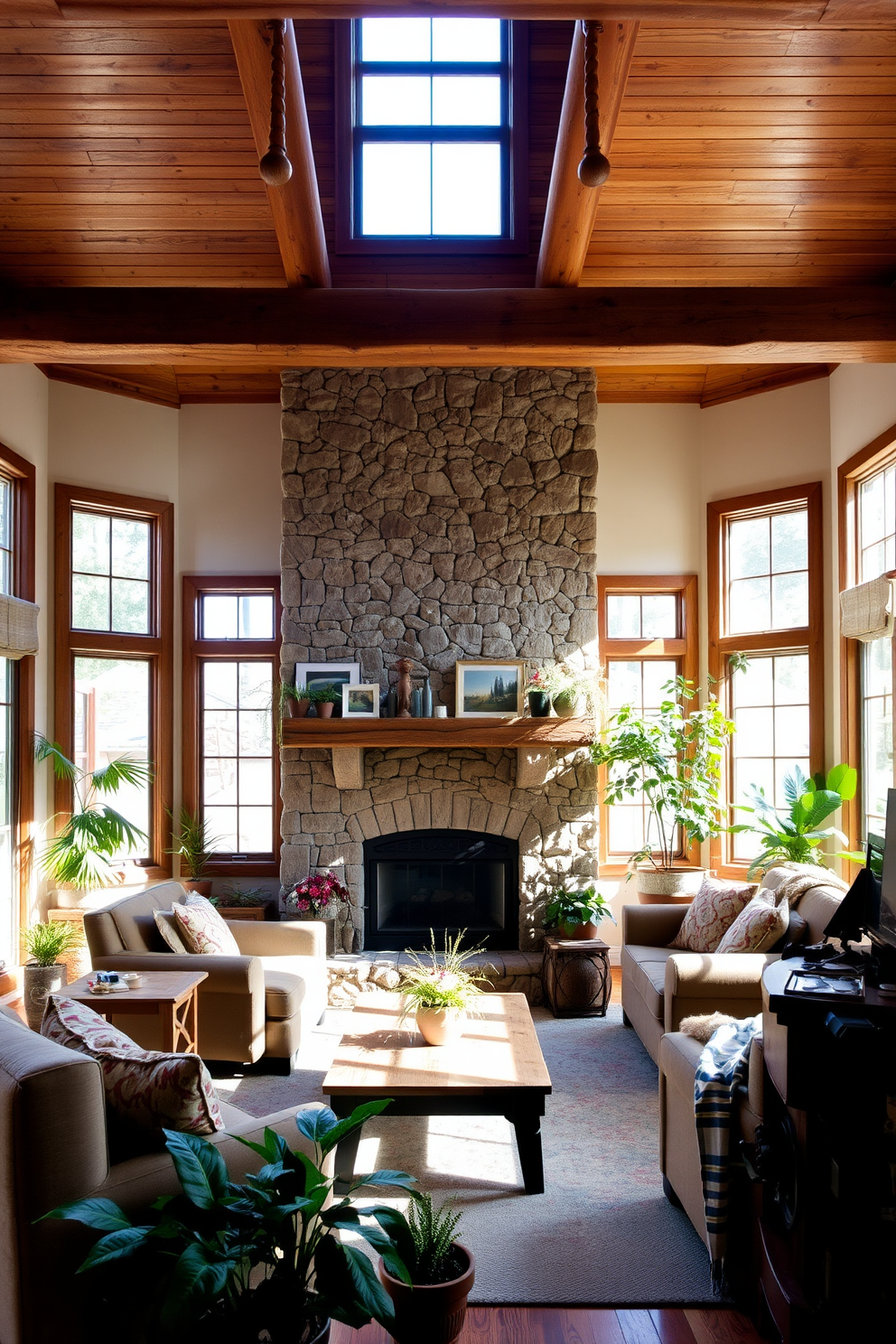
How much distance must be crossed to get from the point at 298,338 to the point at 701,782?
3693mm

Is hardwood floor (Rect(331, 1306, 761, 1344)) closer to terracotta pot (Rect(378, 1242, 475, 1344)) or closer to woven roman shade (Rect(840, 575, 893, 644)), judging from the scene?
terracotta pot (Rect(378, 1242, 475, 1344))

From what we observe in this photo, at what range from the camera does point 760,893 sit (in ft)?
15.8

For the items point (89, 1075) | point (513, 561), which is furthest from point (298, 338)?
point (89, 1075)

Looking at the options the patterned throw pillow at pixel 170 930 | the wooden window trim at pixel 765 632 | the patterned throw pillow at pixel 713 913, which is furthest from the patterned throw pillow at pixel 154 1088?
the wooden window trim at pixel 765 632

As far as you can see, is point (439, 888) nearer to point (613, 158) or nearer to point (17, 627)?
point (17, 627)

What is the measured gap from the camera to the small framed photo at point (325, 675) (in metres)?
6.56

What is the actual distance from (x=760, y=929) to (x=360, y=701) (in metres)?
2.92

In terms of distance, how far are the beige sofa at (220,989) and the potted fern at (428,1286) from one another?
2.18 meters

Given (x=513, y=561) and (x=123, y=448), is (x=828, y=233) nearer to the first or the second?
(x=513, y=561)

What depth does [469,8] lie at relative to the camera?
12.0 feet

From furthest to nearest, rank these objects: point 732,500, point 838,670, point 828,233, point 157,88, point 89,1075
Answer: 1. point 732,500
2. point 838,670
3. point 828,233
4. point 157,88
5. point 89,1075

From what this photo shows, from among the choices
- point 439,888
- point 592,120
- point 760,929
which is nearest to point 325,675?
point 439,888

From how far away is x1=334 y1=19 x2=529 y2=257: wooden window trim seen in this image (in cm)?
647

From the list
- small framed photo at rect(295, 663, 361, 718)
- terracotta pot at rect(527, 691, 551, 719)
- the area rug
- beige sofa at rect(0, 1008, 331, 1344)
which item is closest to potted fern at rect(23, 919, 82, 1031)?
the area rug
